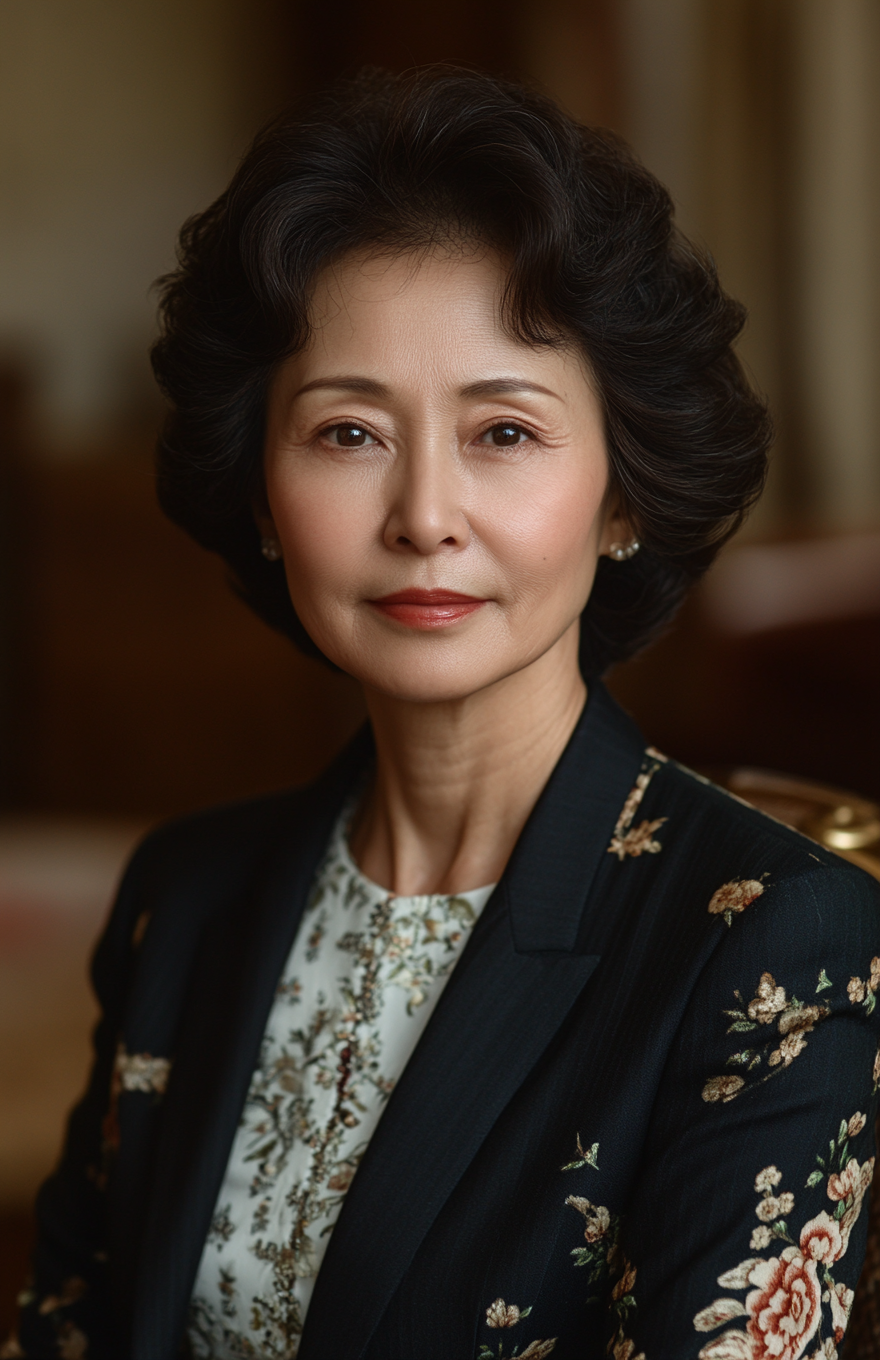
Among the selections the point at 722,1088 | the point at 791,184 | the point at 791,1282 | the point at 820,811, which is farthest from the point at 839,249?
the point at 791,1282

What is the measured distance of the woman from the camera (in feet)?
3.87

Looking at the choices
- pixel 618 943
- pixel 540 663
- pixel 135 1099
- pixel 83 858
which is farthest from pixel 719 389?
pixel 83 858

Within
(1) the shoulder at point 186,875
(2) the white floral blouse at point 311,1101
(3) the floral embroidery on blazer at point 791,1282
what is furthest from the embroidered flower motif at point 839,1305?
(1) the shoulder at point 186,875

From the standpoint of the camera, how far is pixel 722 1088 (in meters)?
1.17

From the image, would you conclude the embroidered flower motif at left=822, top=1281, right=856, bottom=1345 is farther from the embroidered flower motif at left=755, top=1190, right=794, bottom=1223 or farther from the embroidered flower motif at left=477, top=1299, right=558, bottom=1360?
the embroidered flower motif at left=477, top=1299, right=558, bottom=1360

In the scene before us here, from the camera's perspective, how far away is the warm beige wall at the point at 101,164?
5.33 meters

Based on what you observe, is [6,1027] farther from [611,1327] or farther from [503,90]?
[503,90]

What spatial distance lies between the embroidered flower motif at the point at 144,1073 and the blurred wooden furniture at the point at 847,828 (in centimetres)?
77

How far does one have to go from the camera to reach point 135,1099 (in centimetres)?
161

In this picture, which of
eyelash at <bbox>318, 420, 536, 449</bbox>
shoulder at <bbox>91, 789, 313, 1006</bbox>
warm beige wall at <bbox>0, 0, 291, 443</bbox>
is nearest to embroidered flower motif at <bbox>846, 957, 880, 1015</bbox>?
eyelash at <bbox>318, 420, 536, 449</bbox>

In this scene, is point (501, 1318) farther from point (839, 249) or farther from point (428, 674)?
point (839, 249)

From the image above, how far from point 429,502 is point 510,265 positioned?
243 mm

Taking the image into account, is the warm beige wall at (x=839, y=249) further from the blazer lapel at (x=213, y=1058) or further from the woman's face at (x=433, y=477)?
the woman's face at (x=433, y=477)

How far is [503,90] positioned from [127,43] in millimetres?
4849
